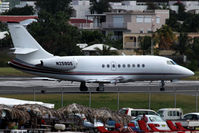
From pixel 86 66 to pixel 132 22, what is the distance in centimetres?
6619

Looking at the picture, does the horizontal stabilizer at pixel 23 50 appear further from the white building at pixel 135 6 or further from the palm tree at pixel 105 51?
the white building at pixel 135 6

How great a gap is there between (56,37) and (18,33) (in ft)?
129

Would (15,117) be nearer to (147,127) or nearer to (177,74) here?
(147,127)

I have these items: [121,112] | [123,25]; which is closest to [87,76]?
[121,112]

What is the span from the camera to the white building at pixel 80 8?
563 ft

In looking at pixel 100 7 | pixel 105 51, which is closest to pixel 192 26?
pixel 100 7

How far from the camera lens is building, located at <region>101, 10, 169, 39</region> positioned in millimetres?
122000

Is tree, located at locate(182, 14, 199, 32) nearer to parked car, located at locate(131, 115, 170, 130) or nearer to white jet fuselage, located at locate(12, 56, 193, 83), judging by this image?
white jet fuselage, located at locate(12, 56, 193, 83)

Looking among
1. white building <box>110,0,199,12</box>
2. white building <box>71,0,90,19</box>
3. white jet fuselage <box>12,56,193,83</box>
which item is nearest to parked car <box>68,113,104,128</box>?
white jet fuselage <box>12,56,193,83</box>

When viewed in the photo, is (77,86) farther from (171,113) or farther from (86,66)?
(171,113)

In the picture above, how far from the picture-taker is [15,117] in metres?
34.6

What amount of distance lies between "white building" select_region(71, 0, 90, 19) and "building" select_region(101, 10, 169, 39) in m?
40.6

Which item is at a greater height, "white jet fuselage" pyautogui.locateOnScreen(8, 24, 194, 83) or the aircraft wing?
"white jet fuselage" pyautogui.locateOnScreen(8, 24, 194, 83)

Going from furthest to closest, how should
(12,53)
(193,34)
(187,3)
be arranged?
(187,3) → (193,34) → (12,53)
